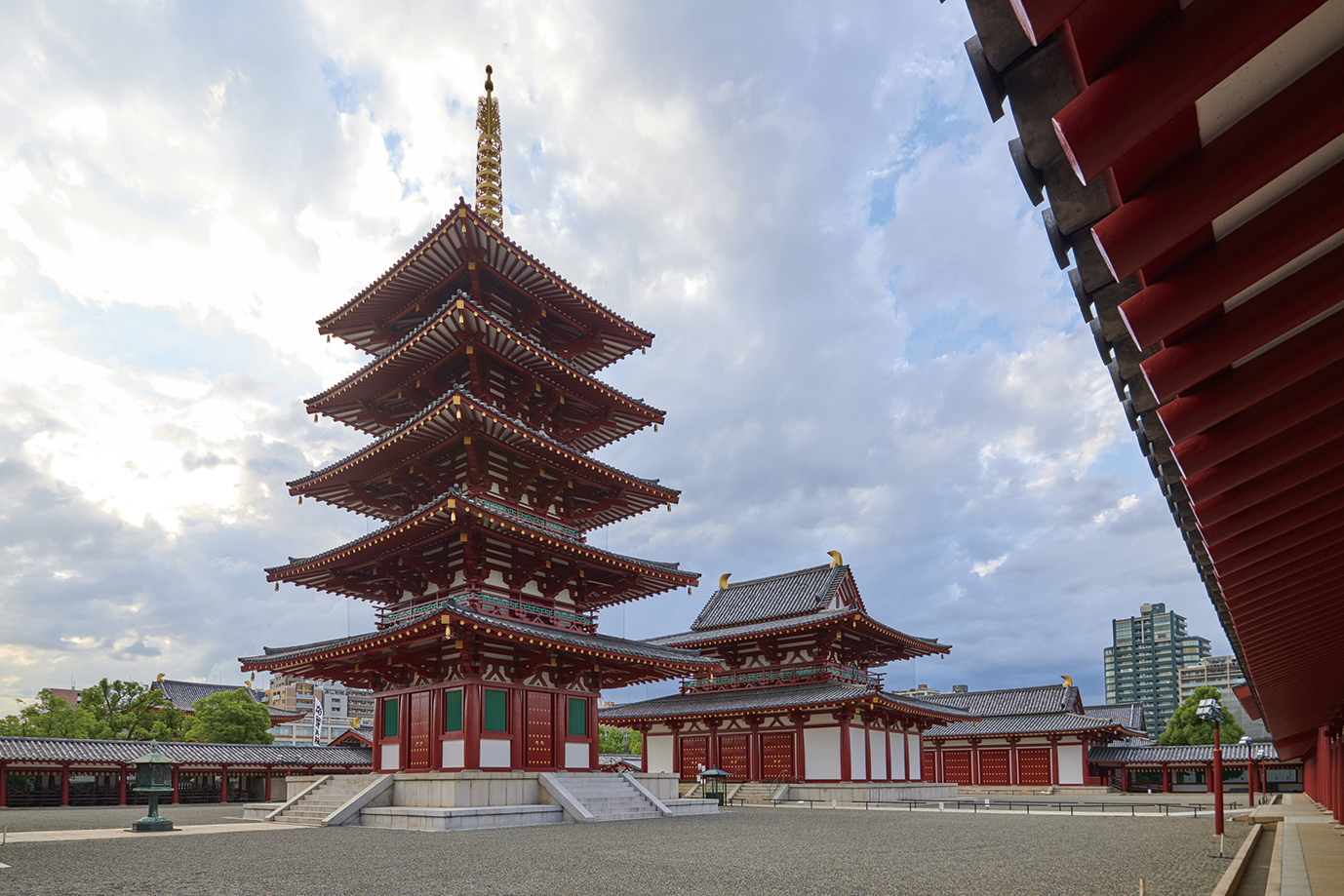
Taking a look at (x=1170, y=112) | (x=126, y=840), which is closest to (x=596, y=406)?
(x=126, y=840)

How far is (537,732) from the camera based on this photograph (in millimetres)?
27469

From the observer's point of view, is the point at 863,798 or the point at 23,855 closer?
the point at 23,855

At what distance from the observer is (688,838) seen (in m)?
20.0

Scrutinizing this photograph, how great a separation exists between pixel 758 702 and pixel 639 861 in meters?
27.2

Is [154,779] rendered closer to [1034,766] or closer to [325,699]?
[1034,766]

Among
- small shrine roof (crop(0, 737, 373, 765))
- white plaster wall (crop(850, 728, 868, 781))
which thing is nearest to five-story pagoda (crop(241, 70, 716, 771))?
white plaster wall (crop(850, 728, 868, 781))

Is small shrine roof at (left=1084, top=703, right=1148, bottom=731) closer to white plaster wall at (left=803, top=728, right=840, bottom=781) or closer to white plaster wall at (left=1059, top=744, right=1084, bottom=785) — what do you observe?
white plaster wall at (left=1059, top=744, right=1084, bottom=785)

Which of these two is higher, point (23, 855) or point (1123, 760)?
point (23, 855)

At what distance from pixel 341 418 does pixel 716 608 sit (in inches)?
1074

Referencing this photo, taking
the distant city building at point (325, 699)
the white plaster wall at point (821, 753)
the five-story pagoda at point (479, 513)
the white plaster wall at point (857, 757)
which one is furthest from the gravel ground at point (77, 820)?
the distant city building at point (325, 699)

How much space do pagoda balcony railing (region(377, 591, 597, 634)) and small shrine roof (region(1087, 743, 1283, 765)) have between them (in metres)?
42.1

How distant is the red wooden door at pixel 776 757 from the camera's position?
41.8 meters

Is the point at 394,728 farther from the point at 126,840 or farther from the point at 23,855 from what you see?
the point at 23,855

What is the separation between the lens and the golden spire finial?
110ft
